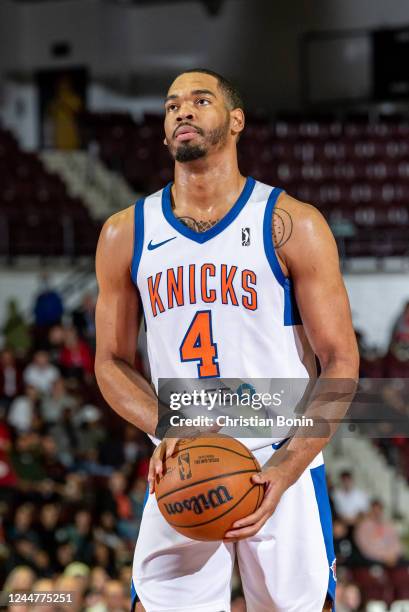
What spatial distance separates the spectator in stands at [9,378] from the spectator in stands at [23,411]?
508 millimetres

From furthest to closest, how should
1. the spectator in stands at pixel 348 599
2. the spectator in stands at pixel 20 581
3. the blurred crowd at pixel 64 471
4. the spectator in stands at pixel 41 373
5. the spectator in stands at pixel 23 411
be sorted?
the spectator in stands at pixel 41 373
the spectator in stands at pixel 23 411
the blurred crowd at pixel 64 471
the spectator in stands at pixel 348 599
the spectator in stands at pixel 20 581

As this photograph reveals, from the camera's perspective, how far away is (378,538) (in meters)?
7.83

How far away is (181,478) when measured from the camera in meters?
→ 2.63

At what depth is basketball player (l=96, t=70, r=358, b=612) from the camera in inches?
113

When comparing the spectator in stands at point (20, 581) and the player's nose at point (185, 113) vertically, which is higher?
the player's nose at point (185, 113)

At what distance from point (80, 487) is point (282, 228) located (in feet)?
17.5

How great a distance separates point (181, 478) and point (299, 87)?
53.8ft

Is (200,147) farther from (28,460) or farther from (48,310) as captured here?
(48,310)

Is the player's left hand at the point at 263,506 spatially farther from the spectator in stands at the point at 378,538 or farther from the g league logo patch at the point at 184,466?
the spectator in stands at the point at 378,538

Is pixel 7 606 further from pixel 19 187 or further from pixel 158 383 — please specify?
pixel 19 187

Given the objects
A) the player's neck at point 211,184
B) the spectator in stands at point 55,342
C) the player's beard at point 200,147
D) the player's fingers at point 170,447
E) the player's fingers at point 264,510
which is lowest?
the spectator in stands at point 55,342

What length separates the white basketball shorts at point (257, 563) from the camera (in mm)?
2869

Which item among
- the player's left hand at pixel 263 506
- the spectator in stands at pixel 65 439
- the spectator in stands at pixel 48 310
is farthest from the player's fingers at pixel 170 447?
the spectator in stands at pixel 48 310

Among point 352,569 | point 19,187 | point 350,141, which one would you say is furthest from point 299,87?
point 352,569
